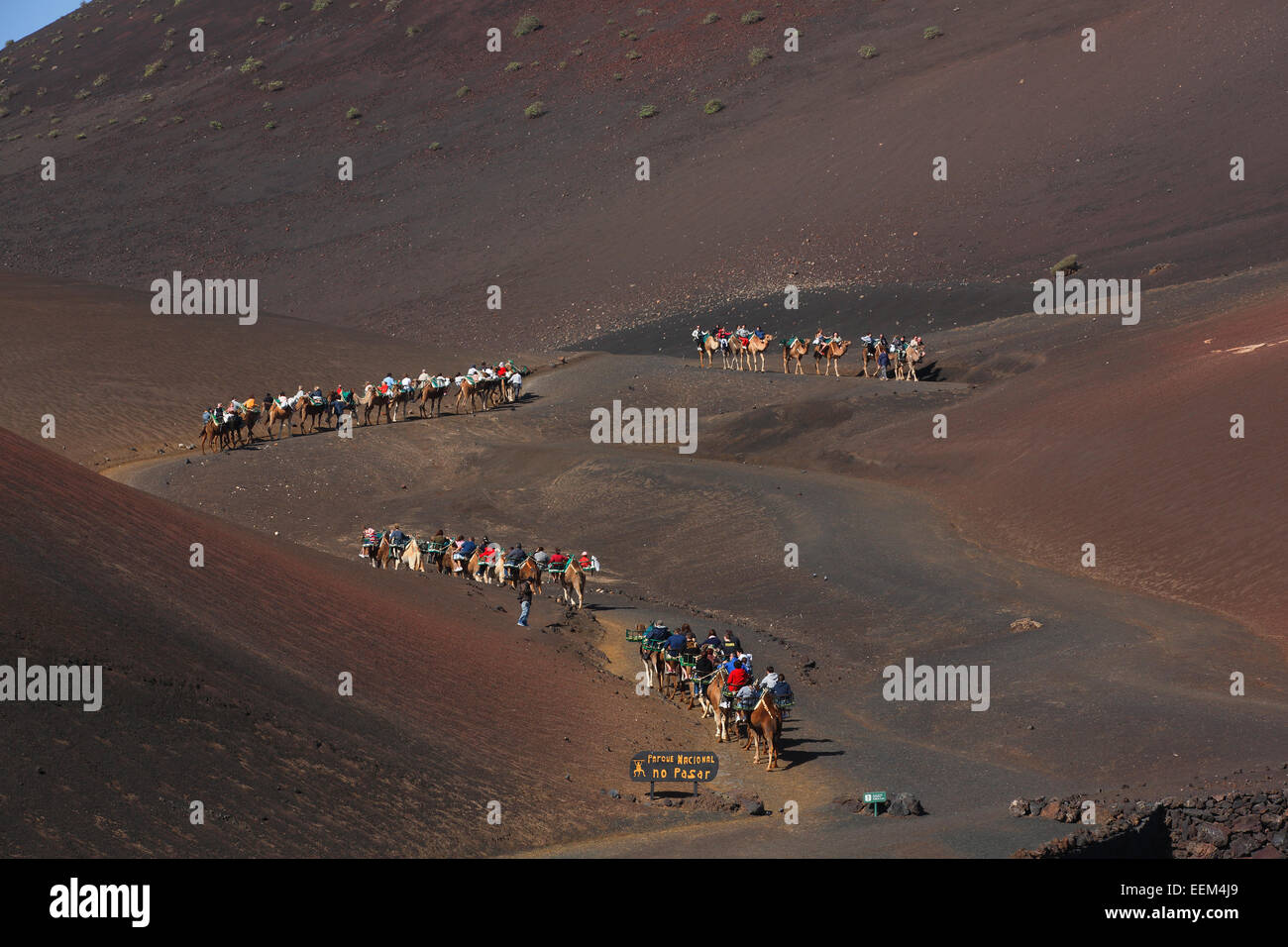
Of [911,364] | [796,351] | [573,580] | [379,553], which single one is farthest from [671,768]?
[796,351]

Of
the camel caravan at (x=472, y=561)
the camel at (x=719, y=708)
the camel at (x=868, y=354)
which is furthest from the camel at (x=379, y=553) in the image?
the camel at (x=868, y=354)

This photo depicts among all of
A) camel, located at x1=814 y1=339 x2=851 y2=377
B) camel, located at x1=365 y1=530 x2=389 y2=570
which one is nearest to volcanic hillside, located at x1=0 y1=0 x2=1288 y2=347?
camel, located at x1=814 y1=339 x2=851 y2=377

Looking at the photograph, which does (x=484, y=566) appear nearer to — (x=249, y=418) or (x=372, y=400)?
(x=249, y=418)

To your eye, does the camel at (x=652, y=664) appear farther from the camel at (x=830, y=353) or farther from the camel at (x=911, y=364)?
the camel at (x=830, y=353)

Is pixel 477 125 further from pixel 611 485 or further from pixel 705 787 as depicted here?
pixel 705 787

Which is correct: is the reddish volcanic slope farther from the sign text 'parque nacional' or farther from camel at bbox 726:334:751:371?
camel at bbox 726:334:751:371
